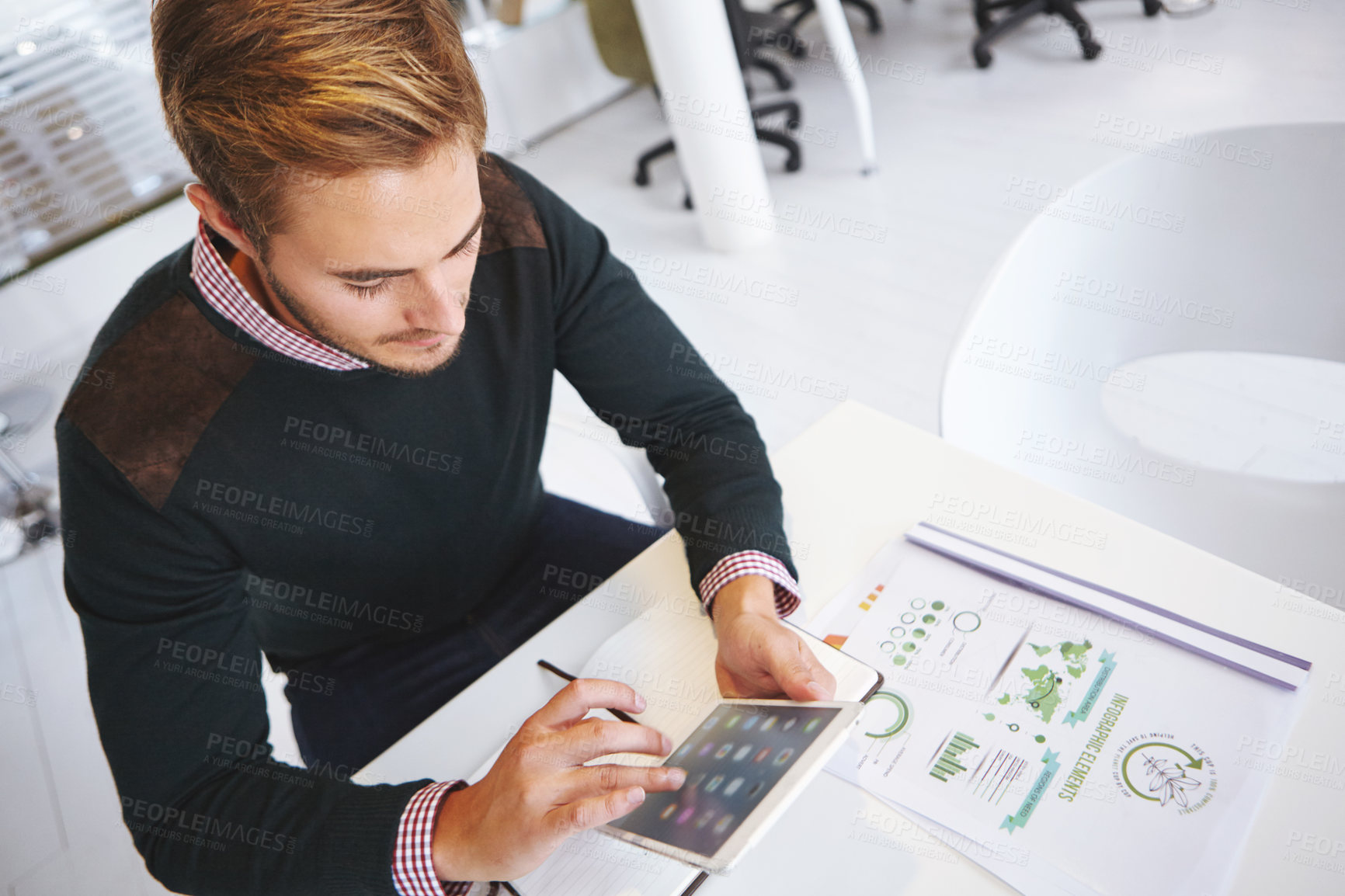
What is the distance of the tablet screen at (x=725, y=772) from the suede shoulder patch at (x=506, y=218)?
2.12 feet

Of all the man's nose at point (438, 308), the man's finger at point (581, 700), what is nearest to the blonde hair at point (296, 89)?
the man's nose at point (438, 308)

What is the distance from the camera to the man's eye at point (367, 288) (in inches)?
37.0

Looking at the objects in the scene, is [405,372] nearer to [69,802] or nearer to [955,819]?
[955,819]

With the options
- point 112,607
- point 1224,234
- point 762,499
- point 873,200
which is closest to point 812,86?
point 873,200

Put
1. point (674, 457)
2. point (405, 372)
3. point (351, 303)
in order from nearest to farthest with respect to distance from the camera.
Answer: point (351, 303) < point (405, 372) < point (674, 457)

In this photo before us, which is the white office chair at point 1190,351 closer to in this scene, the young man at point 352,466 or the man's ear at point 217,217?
the young man at point 352,466

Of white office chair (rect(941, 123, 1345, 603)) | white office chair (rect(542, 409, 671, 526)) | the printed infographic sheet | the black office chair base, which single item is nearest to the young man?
the printed infographic sheet

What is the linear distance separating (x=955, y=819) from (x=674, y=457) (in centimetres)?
60

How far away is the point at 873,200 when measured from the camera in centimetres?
326

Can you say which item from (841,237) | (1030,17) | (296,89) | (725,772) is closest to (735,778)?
(725,772)

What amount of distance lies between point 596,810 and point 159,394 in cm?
64

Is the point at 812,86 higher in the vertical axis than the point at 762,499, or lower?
lower

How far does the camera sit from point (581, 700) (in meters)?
0.87

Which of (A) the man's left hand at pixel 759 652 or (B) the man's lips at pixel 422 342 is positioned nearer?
(A) the man's left hand at pixel 759 652
